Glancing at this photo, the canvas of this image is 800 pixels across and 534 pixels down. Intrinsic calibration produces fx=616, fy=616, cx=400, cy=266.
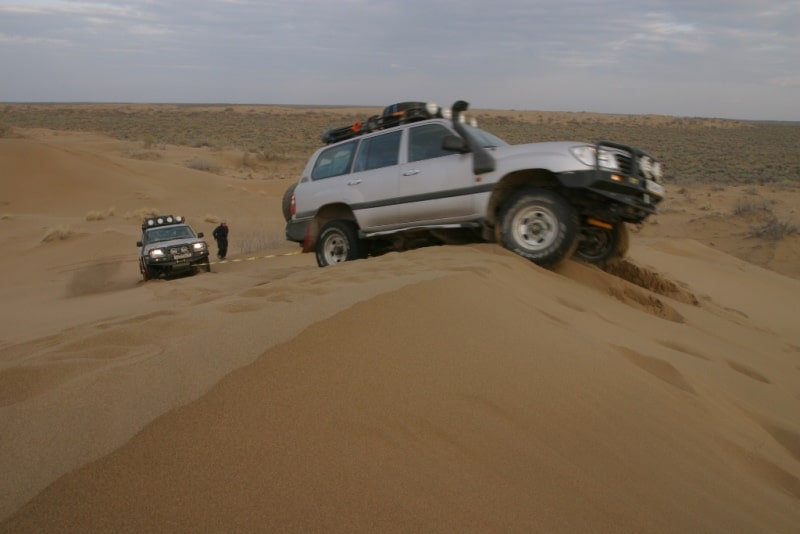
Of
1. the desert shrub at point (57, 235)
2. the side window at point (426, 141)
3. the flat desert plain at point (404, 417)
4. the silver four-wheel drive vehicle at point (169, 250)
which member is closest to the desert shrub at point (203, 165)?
the desert shrub at point (57, 235)

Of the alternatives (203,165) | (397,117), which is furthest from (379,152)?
(203,165)

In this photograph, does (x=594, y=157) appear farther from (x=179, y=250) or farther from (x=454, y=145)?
(x=179, y=250)

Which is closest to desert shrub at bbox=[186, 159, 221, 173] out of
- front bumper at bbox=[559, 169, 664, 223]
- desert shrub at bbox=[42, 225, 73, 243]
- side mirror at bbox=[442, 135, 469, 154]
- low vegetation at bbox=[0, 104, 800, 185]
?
low vegetation at bbox=[0, 104, 800, 185]

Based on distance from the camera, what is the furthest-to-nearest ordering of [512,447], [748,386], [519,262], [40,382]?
[519,262] → [748,386] → [40,382] → [512,447]

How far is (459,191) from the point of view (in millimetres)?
7250

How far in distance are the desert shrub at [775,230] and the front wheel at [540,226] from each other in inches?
470

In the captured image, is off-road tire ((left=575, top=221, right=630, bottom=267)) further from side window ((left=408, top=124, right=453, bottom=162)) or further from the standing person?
the standing person

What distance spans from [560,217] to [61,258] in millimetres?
16942

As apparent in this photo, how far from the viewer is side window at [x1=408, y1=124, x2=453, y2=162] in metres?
7.56

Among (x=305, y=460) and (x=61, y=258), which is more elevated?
(x=305, y=460)

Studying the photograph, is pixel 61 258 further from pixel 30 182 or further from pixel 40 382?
pixel 40 382

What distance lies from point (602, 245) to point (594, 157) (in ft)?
6.13

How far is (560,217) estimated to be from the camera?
256 inches

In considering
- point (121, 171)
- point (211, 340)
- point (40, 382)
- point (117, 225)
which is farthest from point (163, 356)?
point (121, 171)
